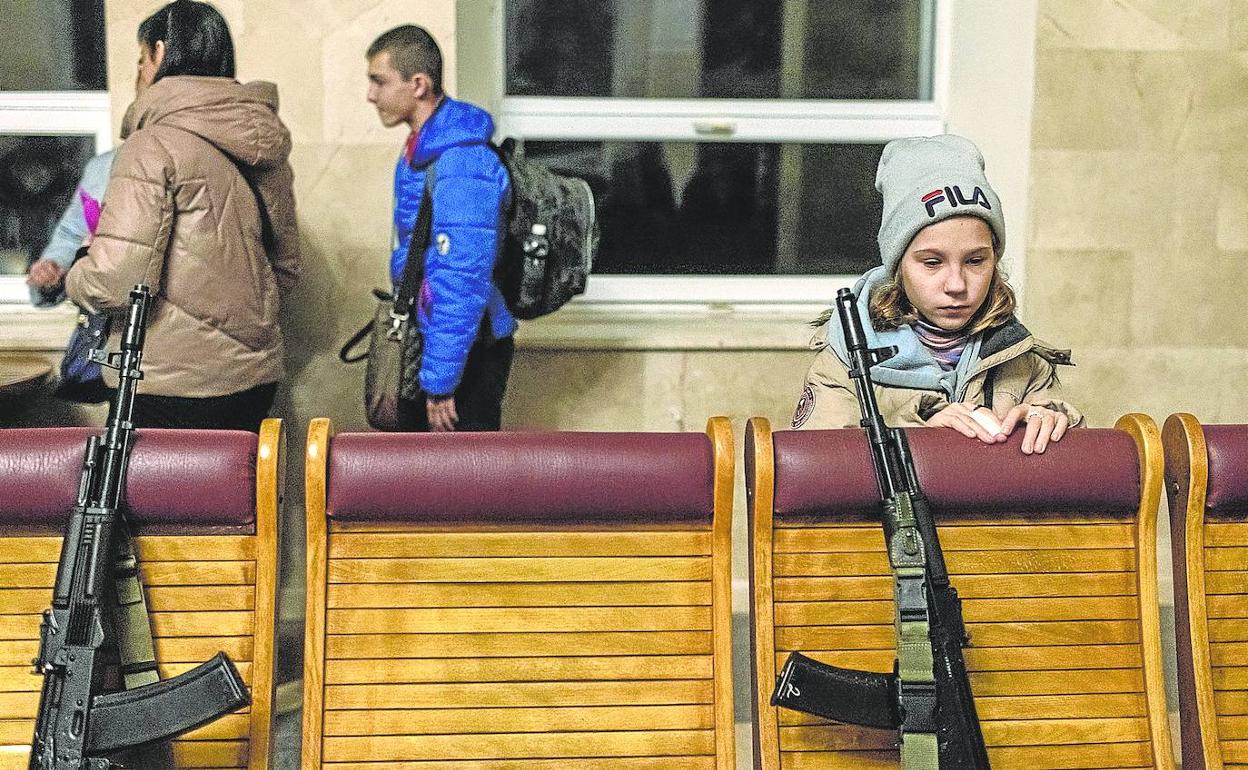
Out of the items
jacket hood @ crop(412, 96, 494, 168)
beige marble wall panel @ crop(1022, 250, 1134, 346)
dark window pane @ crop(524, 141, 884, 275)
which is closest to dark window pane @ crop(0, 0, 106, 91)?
jacket hood @ crop(412, 96, 494, 168)

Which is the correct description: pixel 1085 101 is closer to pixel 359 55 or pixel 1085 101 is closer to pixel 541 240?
pixel 541 240

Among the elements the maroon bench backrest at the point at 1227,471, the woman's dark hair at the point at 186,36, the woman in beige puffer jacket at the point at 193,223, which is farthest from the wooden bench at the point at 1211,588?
the woman's dark hair at the point at 186,36

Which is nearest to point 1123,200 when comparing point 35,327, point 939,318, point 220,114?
point 939,318

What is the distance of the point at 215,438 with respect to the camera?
179 cm

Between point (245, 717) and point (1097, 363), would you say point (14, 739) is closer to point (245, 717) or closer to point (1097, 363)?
point (245, 717)

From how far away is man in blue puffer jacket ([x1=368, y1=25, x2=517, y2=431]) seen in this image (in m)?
2.86

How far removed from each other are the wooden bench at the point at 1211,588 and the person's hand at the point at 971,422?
283 millimetres

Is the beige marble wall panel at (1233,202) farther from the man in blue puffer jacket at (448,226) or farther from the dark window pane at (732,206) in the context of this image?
the man in blue puffer jacket at (448,226)

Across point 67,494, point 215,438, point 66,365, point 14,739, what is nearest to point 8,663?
point 14,739

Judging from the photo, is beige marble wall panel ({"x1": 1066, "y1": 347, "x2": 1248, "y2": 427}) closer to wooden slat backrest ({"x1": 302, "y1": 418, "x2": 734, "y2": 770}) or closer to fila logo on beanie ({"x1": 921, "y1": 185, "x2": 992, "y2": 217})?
fila logo on beanie ({"x1": 921, "y1": 185, "x2": 992, "y2": 217})

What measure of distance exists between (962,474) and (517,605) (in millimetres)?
647

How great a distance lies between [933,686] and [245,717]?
0.93 m

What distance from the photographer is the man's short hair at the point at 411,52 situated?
9.68 feet

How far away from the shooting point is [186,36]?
8.80 ft
